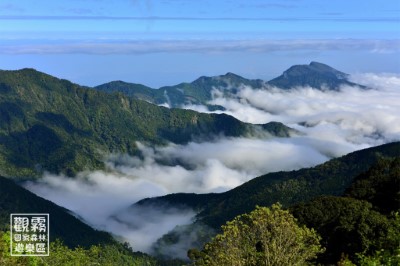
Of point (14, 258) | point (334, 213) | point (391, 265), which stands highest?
point (334, 213)

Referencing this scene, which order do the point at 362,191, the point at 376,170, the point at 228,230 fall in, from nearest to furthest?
the point at 228,230, the point at 362,191, the point at 376,170

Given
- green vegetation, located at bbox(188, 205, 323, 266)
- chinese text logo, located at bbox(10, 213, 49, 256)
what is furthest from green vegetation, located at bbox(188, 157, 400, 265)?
chinese text logo, located at bbox(10, 213, 49, 256)

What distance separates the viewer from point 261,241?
32062 millimetres

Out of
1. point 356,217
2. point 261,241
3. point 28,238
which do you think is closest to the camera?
point 261,241

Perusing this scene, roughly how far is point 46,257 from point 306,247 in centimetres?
2466

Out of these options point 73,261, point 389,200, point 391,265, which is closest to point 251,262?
point 391,265

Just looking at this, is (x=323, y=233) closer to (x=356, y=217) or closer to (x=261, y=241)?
(x=356, y=217)

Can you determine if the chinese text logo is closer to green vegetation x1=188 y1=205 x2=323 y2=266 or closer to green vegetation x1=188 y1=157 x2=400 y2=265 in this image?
green vegetation x1=188 y1=157 x2=400 y2=265

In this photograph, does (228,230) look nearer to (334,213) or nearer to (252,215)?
(252,215)

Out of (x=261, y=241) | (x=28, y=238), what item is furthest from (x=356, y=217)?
(x=28, y=238)

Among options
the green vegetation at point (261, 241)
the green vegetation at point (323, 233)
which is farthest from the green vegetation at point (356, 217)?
the green vegetation at point (261, 241)

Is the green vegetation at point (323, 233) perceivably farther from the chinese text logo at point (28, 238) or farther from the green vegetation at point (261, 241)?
the chinese text logo at point (28, 238)

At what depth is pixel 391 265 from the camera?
2686 cm

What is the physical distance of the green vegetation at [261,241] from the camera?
30938mm
